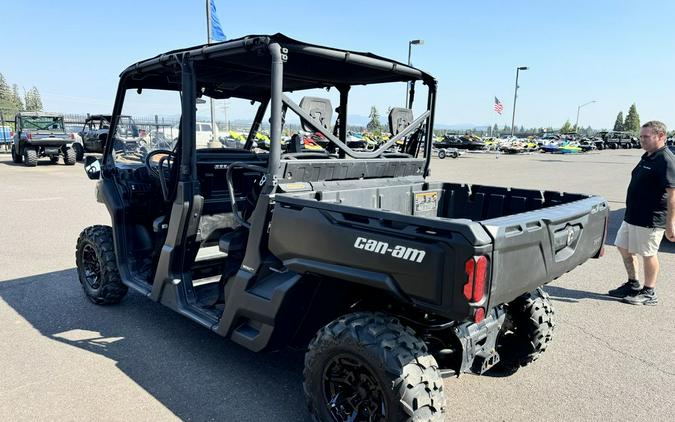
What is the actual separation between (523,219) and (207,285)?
2.79m

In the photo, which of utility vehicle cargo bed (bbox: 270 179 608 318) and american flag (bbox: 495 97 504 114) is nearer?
utility vehicle cargo bed (bbox: 270 179 608 318)

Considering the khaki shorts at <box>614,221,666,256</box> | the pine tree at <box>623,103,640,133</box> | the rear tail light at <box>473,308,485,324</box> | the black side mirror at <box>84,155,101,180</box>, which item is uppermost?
the pine tree at <box>623,103,640,133</box>

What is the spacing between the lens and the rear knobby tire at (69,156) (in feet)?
63.6

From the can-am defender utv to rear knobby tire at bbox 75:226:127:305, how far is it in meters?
0.02

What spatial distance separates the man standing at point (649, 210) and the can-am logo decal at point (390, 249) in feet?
12.5

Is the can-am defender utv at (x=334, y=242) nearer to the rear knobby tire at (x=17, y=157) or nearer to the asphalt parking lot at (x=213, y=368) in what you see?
the asphalt parking lot at (x=213, y=368)

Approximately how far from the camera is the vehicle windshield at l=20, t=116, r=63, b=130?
18.9m

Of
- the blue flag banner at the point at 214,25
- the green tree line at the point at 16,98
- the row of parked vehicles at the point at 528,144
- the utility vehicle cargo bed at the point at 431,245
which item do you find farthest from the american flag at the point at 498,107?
the green tree line at the point at 16,98

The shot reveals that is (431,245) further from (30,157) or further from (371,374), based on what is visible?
(30,157)

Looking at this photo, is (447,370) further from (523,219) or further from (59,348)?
(59,348)

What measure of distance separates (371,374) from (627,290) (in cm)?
394

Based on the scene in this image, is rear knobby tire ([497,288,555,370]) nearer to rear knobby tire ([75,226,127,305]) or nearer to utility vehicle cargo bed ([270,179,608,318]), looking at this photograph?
utility vehicle cargo bed ([270,179,608,318])

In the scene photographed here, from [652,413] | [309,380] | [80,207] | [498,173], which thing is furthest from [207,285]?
[498,173]

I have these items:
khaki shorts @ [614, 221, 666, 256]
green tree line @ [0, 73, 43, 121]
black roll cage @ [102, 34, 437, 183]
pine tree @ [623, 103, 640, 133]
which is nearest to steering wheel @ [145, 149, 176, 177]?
black roll cage @ [102, 34, 437, 183]
